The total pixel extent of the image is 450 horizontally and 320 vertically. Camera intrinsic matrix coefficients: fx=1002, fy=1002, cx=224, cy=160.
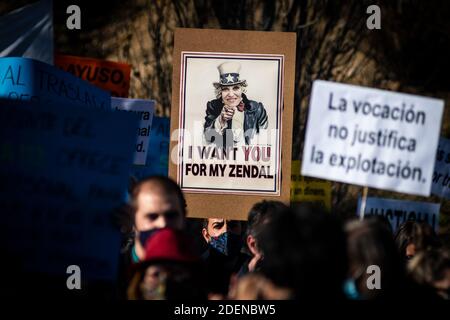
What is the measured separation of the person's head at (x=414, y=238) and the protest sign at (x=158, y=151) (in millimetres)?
2061

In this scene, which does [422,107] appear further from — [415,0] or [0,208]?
[415,0]

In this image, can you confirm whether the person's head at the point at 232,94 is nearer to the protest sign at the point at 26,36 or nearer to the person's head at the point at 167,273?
the protest sign at the point at 26,36

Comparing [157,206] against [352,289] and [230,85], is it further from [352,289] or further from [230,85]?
[230,85]

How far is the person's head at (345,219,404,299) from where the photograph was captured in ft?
12.4

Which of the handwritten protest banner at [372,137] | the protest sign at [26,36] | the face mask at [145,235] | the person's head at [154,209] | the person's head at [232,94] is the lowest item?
the face mask at [145,235]

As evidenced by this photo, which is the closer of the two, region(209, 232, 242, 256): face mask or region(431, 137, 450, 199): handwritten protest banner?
region(209, 232, 242, 256): face mask

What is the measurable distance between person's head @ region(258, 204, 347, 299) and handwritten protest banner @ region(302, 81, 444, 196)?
172cm

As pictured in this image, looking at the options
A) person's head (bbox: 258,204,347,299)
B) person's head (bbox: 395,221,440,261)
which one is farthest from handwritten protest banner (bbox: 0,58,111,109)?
person's head (bbox: 258,204,347,299)

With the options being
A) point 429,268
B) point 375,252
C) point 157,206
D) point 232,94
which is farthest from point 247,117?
point 375,252

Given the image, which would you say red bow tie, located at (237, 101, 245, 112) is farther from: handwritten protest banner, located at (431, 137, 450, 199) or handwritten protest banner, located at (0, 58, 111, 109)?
handwritten protest banner, located at (431, 137, 450, 199)

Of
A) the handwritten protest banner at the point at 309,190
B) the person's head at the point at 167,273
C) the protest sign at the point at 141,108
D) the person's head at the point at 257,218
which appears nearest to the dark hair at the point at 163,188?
the person's head at the point at 167,273

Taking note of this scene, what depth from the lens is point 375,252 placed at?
3.78m

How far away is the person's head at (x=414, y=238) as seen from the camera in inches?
243

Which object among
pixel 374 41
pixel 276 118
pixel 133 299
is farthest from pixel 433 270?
pixel 374 41
